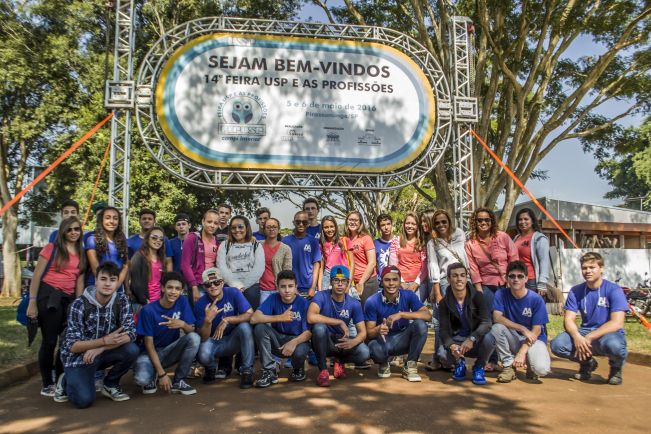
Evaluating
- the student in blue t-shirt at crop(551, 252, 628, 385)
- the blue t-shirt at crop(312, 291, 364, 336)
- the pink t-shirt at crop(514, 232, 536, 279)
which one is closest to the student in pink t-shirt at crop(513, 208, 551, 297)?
Answer: the pink t-shirt at crop(514, 232, 536, 279)

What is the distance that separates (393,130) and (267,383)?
202 inches

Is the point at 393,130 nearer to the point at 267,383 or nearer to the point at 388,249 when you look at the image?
the point at 388,249

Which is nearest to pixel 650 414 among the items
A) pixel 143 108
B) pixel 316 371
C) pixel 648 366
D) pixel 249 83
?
pixel 648 366

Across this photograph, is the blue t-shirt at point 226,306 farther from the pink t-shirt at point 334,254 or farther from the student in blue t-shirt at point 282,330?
the pink t-shirt at point 334,254

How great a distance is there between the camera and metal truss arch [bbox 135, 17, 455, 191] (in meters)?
8.15

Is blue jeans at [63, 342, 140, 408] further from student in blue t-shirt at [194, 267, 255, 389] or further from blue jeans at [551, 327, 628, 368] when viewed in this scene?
blue jeans at [551, 327, 628, 368]

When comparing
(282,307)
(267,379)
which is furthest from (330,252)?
(267,379)

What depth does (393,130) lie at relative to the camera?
870cm

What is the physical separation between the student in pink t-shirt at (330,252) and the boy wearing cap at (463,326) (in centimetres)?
136

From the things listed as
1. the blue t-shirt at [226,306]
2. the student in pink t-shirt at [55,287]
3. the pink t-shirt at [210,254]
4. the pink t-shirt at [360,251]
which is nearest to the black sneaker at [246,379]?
the blue t-shirt at [226,306]

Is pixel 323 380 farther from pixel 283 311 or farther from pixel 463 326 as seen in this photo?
pixel 463 326

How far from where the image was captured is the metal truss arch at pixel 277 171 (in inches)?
321

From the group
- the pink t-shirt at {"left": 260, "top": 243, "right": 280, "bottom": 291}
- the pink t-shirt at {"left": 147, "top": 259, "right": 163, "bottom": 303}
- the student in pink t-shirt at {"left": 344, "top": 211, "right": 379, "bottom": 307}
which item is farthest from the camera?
the student in pink t-shirt at {"left": 344, "top": 211, "right": 379, "bottom": 307}

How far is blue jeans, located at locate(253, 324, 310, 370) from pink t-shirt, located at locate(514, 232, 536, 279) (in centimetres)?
271
